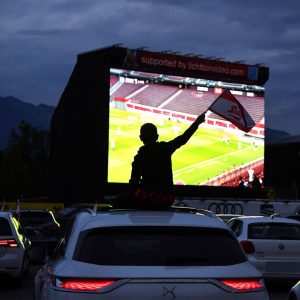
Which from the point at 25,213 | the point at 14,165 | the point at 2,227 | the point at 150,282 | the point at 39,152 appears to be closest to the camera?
the point at 150,282

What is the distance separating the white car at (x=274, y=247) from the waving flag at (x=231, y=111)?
17.6 ft

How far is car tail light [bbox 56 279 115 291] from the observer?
6191mm

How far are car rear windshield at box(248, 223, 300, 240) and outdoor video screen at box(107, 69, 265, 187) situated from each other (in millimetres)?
34044

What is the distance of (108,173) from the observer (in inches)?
1983

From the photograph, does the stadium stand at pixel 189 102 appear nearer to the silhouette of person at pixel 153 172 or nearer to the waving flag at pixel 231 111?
the waving flag at pixel 231 111

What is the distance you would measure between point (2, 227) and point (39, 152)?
11243 centimetres

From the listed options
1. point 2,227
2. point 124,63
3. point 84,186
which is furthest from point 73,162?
point 2,227

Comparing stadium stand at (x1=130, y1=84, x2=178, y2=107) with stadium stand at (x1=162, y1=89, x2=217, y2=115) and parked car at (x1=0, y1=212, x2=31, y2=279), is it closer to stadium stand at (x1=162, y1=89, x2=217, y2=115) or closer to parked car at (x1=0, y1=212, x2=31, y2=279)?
stadium stand at (x1=162, y1=89, x2=217, y2=115)

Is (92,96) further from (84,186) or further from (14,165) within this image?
(14,165)

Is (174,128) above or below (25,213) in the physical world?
above

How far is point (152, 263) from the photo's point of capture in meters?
6.34

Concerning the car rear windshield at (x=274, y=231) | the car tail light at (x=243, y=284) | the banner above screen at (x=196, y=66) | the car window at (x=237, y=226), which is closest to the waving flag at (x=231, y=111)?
the car tail light at (x=243, y=284)

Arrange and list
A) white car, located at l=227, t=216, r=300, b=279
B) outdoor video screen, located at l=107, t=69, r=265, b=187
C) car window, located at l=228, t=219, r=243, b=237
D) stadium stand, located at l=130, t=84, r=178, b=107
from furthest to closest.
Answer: stadium stand, located at l=130, t=84, r=178, b=107
outdoor video screen, located at l=107, t=69, r=265, b=187
car window, located at l=228, t=219, r=243, b=237
white car, located at l=227, t=216, r=300, b=279

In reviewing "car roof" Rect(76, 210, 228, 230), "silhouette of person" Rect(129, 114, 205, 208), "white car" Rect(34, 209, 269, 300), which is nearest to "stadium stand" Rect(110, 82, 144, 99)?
"silhouette of person" Rect(129, 114, 205, 208)
